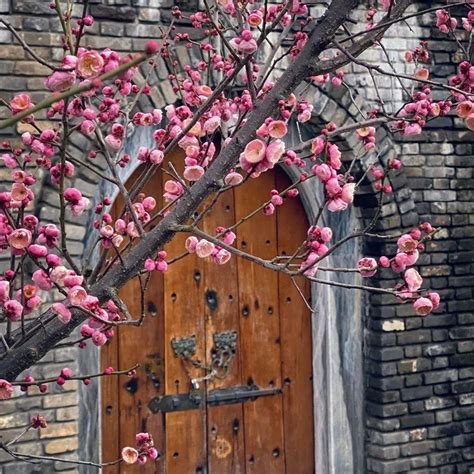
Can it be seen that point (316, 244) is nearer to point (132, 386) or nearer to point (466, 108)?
point (466, 108)

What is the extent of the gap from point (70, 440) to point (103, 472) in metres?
0.39

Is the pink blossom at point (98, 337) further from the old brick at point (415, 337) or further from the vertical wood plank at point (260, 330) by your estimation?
the old brick at point (415, 337)

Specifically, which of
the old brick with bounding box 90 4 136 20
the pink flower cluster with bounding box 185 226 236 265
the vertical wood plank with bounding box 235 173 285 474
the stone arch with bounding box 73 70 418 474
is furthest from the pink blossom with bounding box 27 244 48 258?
the stone arch with bounding box 73 70 418 474

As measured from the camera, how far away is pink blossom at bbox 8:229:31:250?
186 cm

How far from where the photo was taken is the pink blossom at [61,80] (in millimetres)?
1680

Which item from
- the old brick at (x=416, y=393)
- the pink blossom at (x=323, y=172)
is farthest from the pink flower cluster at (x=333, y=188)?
the old brick at (x=416, y=393)

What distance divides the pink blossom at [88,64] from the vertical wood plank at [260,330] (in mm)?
2612

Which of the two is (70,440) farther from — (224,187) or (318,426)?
(224,187)

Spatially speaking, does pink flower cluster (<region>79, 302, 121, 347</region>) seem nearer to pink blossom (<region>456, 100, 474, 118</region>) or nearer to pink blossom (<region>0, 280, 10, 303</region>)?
pink blossom (<region>0, 280, 10, 303</region>)

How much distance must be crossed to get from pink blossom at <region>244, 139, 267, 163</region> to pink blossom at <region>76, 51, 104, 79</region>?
1.28 ft

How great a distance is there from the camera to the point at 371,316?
14.6 feet

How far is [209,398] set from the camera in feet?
14.1

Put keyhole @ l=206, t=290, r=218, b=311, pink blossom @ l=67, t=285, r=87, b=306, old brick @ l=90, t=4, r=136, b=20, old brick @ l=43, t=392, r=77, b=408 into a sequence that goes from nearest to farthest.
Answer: pink blossom @ l=67, t=285, r=87, b=306 < old brick @ l=43, t=392, r=77, b=408 < old brick @ l=90, t=4, r=136, b=20 < keyhole @ l=206, t=290, r=218, b=311

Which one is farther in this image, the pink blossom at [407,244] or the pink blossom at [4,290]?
the pink blossom at [407,244]
